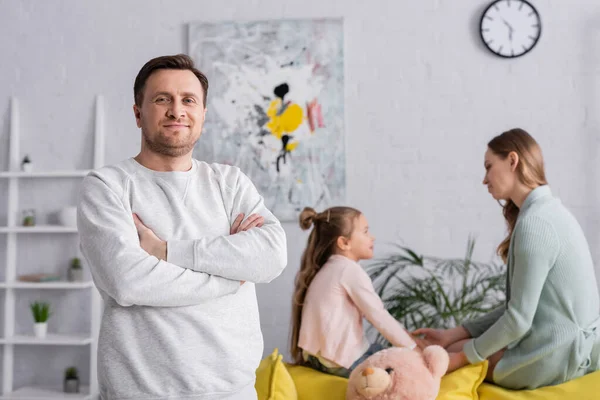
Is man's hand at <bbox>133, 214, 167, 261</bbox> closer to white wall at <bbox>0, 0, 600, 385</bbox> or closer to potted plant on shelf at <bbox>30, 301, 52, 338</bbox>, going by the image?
white wall at <bbox>0, 0, 600, 385</bbox>

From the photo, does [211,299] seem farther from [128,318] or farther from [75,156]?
[75,156]

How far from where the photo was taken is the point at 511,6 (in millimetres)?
3518

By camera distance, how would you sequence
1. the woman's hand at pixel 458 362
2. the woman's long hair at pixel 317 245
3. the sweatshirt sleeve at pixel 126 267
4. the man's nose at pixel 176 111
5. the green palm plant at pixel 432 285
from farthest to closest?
the green palm plant at pixel 432 285, the woman's long hair at pixel 317 245, the woman's hand at pixel 458 362, the man's nose at pixel 176 111, the sweatshirt sleeve at pixel 126 267

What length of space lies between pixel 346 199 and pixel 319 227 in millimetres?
734

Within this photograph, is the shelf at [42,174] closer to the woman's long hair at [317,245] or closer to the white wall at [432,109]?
the white wall at [432,109]

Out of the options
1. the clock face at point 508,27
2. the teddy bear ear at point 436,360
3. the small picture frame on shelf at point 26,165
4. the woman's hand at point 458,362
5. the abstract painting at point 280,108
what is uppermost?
the clock face at point 508,27

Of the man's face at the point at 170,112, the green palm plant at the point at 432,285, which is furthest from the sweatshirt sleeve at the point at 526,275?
the man's face at the point at 170,112

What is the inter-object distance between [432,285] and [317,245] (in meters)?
0.88

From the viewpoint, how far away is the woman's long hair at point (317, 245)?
2766mm

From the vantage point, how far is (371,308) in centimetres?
260

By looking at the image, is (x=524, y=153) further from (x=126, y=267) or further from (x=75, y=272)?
(x=75, y=272)

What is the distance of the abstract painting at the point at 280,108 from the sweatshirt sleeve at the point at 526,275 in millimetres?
1314

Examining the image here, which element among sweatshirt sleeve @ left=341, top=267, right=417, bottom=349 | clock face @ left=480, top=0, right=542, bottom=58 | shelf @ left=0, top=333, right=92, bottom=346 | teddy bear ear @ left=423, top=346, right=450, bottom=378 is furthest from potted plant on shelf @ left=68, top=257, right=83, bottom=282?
clock face @ left=480, top=0, right=542, bottom=58

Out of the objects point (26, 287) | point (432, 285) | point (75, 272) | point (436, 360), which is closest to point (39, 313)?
point (26, 287)
